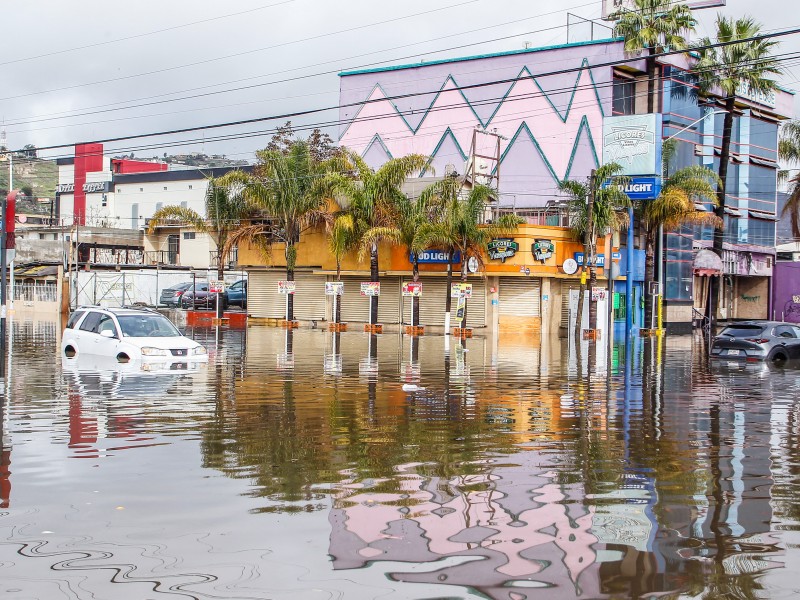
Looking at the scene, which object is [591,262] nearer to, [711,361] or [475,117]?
[711,361]

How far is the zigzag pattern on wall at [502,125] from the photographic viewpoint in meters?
55.8

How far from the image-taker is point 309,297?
5369cm

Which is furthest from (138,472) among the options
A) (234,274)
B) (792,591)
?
(234,274)

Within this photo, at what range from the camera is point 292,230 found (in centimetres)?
4931

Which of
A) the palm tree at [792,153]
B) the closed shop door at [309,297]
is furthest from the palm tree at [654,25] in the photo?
the closed shop door at [309,297]

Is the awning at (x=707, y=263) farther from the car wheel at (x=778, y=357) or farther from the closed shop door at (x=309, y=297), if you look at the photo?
the car wheel at (x=778, y=357)

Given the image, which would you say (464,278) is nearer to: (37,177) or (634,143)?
(634,143)

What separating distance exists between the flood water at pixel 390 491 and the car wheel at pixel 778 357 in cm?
796

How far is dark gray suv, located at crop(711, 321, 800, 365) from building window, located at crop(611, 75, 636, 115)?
2896cm

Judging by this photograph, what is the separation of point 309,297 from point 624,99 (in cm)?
2094

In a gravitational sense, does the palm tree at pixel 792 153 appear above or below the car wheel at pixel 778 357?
above

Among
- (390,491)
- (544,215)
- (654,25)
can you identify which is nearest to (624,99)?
(654,25)

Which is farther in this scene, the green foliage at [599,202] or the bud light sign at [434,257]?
the bud light sign at [434,257]

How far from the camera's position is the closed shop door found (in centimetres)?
5319
